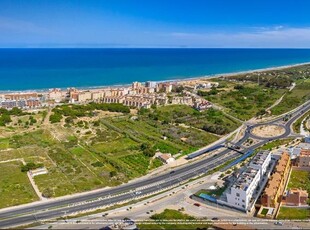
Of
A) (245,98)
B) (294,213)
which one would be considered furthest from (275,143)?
(245,98)

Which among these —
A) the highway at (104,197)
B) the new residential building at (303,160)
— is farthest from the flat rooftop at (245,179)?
the new residential building at (303,160)

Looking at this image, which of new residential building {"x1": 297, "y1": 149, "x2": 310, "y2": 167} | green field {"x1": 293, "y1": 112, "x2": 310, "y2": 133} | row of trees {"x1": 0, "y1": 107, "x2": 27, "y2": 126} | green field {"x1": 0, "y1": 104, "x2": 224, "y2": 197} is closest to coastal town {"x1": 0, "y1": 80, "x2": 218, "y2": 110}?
row of trees {"x1": 0, "y1": 107, "x2": 27, "y2": 126}

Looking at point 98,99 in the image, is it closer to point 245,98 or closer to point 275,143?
point 245,98

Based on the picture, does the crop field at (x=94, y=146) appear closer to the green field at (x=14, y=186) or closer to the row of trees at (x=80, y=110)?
the green field at (x=14, y=186)

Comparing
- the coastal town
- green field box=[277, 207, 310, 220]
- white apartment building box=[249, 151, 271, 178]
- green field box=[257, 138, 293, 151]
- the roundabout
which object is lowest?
green field box=[277, 207, 310, 220]

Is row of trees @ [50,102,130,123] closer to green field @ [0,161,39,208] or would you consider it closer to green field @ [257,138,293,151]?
green field @ [0,161,39,208]

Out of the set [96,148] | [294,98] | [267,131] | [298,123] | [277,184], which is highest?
[294,98]
